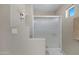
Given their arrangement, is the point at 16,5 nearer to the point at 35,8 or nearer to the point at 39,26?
the point at 35,8

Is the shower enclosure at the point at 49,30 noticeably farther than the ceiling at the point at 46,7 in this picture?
Yes

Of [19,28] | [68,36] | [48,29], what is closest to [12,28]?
[19,28]

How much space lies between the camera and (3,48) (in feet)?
3.71

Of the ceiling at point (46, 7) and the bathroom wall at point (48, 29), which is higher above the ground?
the ceiling at point (46, 7)

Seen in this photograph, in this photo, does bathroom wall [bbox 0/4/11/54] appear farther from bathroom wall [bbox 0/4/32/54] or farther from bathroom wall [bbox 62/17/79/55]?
bathroom wall [bbox 62/17/79/55]

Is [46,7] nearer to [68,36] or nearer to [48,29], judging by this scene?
[48,29]

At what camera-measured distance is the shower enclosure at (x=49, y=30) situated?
3.97 feet

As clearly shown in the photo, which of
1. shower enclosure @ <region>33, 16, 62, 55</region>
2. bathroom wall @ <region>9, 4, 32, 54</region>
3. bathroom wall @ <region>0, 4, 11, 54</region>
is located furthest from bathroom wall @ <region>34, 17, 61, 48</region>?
bathroom wall @ <region>0, 4, 11, 54</region>

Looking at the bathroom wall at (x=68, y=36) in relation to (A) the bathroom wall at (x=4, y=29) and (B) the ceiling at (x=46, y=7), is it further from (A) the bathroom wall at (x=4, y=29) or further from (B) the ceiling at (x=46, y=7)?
(A) the bathroom wall at (x=4, y=29)

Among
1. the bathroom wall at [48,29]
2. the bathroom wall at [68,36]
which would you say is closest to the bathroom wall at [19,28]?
the bathroom wall at [48,29]

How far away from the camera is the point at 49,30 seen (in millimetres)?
1243
